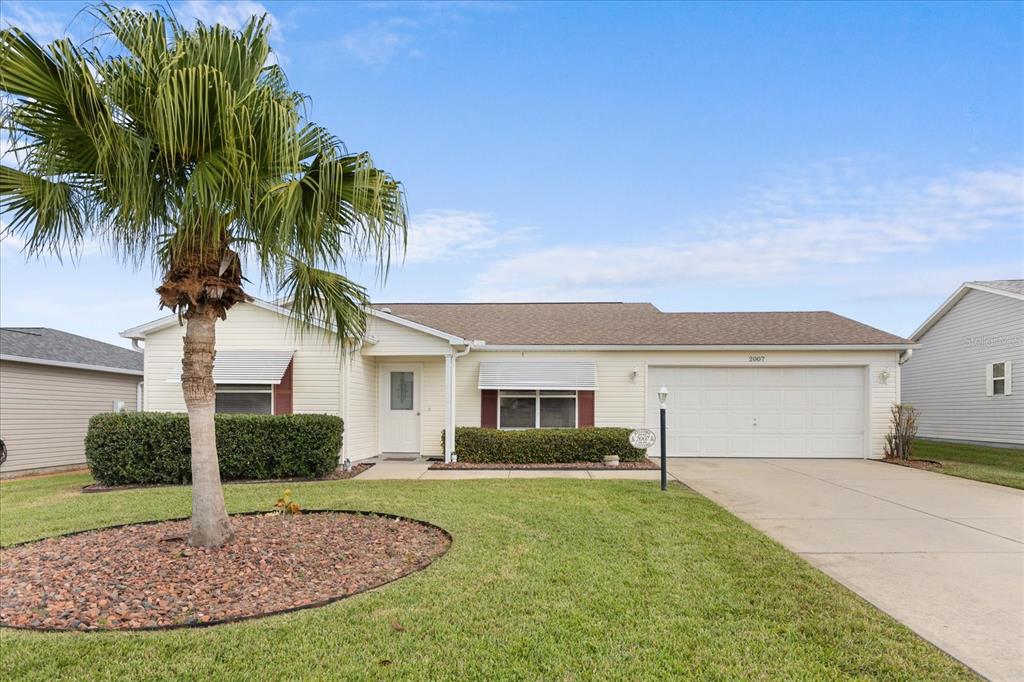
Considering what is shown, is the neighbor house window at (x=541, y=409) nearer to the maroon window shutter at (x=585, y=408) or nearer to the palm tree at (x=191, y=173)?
the maroon window shutter at (x=585, y=408)

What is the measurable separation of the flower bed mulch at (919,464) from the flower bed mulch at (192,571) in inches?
438

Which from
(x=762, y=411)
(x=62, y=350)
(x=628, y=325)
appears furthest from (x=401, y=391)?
(x=62, y=350)

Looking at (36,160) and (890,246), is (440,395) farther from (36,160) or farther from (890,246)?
(890,246)

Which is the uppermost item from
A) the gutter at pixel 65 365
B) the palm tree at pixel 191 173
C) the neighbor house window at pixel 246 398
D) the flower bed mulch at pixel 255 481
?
the palm tree at pixel 191 173

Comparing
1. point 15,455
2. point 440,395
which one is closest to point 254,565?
point 440,395

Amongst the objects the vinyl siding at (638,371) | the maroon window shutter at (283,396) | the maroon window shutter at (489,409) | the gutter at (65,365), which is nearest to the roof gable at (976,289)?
the vinyl siding at (638,371)

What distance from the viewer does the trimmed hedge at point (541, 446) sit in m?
12.8

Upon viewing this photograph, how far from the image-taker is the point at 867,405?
13.7 m

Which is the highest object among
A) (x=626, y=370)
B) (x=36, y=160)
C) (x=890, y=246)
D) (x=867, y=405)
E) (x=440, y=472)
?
(x=890, y=246)

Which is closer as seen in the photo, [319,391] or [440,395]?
[319,391]

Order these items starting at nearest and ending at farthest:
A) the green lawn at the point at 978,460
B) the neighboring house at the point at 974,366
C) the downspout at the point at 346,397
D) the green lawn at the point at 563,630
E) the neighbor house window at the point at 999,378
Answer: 1. the green lawn at the point at 563,630
2. the green lawn at the point at 978,460
3. the downspout at the point at 346,397
4. the neighboring house at the point at 974,366
5. the neighbor house window at the point at 999,378

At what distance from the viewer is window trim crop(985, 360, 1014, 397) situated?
50.6 ft

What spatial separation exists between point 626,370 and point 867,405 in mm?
Result: 5777

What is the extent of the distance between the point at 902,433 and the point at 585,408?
728cm
